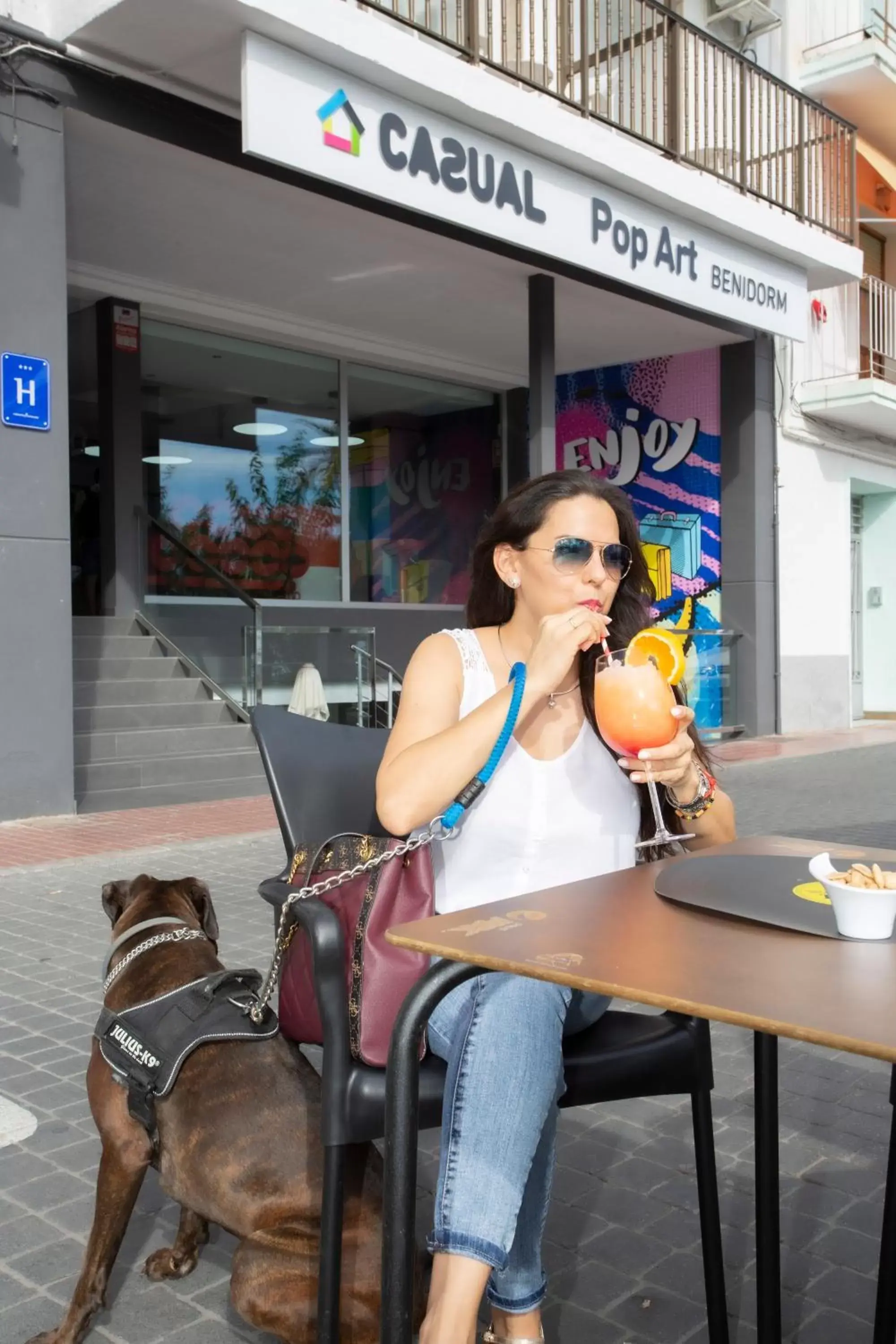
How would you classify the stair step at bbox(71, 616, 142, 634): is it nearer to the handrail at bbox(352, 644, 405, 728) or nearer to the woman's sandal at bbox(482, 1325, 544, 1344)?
the handrail at bbox(352, 644, 405, 728)

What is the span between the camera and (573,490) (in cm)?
240

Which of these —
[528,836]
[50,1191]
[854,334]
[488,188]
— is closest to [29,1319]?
[50,1191]

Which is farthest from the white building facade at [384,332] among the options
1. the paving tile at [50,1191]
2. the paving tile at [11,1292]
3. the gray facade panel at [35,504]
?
the paving tile at [11,1292]

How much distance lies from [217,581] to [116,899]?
343 inches

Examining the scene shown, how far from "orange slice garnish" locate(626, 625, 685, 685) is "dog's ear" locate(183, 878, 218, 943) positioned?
110 cm

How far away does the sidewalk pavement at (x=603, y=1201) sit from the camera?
2.27 metres

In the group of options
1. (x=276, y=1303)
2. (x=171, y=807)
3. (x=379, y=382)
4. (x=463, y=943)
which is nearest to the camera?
(x=463, y=943)

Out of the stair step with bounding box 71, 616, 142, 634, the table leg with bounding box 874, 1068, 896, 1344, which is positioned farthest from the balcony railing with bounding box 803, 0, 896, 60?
the table leg with bounding box 874, 1068, 896, 1344

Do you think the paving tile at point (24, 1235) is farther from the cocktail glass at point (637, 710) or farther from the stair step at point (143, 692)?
the stair step at point (143, 692)

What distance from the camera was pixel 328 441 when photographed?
1358 cm

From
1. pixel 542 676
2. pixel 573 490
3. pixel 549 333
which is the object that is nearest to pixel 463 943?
pixel 542 676

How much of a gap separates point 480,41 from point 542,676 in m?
8.18

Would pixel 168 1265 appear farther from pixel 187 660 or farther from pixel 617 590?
pixel 187 660

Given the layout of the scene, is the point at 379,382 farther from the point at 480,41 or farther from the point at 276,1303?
the point at 276,1303
